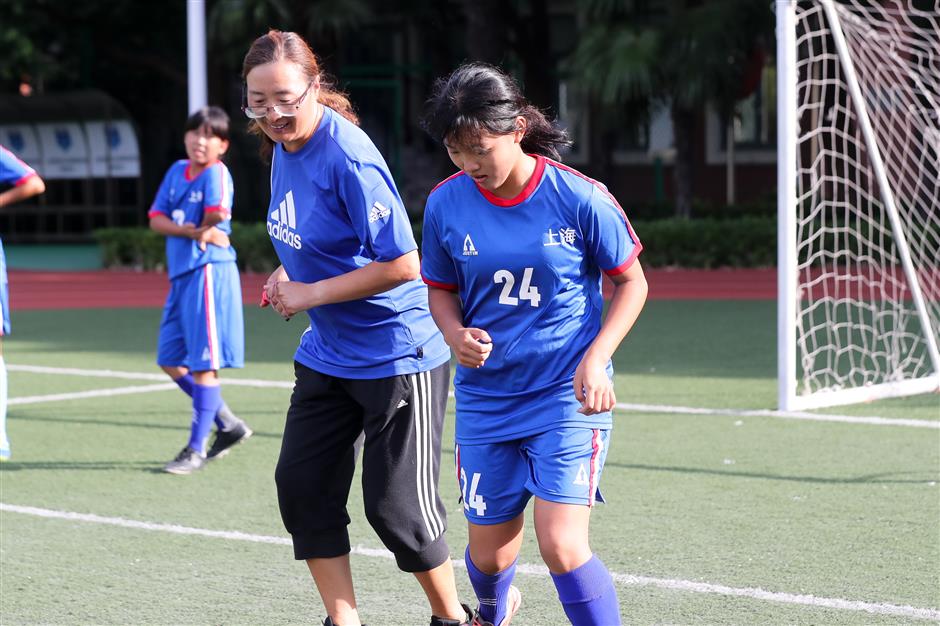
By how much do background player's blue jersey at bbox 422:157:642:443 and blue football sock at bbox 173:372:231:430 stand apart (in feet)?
12.8

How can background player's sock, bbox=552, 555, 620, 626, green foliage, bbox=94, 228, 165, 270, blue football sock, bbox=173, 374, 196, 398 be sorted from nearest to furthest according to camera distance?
1. background player's sock, bbox=552, 555, 620, 626
2. blue football sock, bbox=173, 374, 196, 398
3. green foliage, bbox=94, 228, 165, 270

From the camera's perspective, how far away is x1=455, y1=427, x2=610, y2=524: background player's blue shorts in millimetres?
3883

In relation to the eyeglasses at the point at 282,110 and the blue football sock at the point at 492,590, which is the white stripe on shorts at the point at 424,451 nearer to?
the blue football sock at the point at 492,590

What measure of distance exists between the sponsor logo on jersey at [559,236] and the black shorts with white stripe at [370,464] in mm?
671

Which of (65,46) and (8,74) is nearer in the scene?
(8,74)

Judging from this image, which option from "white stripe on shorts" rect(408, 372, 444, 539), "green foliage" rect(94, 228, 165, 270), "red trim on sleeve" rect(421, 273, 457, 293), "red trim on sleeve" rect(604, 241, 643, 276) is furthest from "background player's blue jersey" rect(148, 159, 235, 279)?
"green foliage" rect(94, 228, 165, 270)

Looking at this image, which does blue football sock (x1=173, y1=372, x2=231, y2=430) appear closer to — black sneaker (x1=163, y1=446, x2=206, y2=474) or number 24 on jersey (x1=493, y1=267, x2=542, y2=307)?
black sneaker (x1=163, y1=446, x2=206, y2=474)

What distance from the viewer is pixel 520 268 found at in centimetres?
389

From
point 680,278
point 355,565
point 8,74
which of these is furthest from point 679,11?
point 355,565

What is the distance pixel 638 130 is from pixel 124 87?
50.7 ft

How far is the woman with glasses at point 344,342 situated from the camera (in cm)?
411

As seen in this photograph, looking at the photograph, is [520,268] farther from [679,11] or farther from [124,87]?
[124,87]

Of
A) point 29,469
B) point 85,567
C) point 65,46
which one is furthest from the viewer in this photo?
point 65,46

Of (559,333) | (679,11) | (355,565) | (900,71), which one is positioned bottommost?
(355,565)
